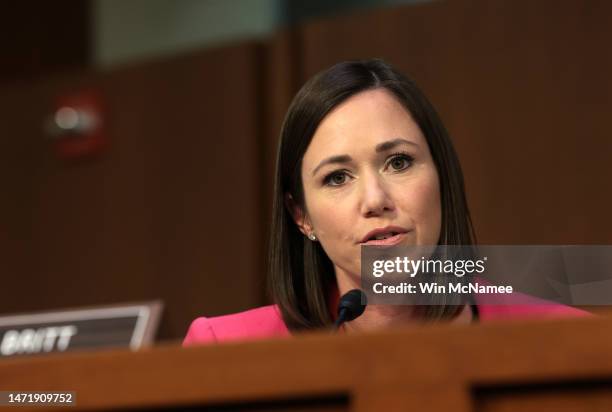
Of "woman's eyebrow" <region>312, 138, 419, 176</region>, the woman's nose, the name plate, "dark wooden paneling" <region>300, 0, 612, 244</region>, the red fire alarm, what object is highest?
the red fire alarm

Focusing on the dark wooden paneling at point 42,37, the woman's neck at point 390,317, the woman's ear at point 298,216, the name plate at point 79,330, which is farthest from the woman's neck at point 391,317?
the dark wooden paneling at point 42,37

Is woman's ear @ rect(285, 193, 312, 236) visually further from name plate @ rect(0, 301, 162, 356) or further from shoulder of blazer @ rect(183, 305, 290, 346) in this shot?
name plate @ rect(0, 301, 162, 356)

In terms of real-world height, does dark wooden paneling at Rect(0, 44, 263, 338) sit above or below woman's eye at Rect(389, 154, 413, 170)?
above

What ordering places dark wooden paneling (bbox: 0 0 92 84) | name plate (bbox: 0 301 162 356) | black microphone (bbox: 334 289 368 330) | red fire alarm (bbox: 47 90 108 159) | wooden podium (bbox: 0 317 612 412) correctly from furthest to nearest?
1. dark wooden paneling (bbox: 0 0 92 84)
2. red fire alarm (bbox: 47 90 108 159)
3. name plate (bbox: 0 301 162 356)
4. black microphone (bbox: 334 289 368 330)
5. wooden podium (bbox: 0 317 612 412)

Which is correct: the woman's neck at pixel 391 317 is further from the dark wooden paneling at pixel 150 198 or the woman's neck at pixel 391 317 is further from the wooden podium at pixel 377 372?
the dark wooden paneling at pixel 150 198

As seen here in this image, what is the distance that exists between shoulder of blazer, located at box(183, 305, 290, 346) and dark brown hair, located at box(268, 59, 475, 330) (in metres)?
0.01

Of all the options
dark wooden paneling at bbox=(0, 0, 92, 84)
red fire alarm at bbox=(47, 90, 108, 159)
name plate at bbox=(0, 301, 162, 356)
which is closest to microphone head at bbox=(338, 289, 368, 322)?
name plate at bbox=(0, 301, 162, 356)

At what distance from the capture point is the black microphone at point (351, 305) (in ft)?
2.67

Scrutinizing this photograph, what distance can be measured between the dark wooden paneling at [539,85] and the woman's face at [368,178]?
597 mm

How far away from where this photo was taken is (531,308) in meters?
0.80

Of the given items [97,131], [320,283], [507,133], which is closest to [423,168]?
[320,283]

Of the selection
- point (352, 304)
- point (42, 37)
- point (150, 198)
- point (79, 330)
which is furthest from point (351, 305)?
point (42, 37)

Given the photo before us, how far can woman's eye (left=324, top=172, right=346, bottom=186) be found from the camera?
90cm

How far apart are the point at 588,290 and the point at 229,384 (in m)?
0.31
